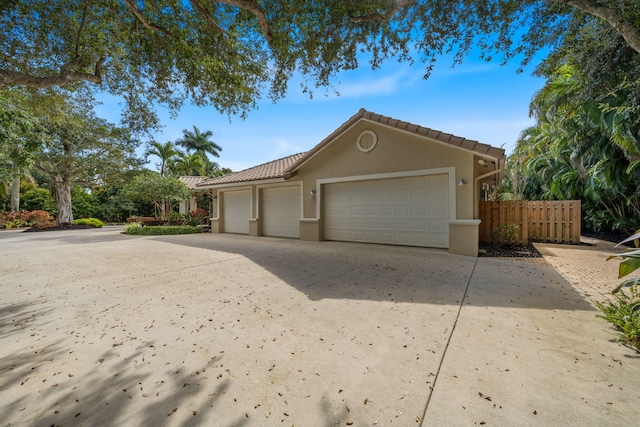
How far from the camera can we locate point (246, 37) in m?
6.80

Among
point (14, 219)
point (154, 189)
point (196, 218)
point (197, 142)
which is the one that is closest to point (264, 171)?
point (196, 218)

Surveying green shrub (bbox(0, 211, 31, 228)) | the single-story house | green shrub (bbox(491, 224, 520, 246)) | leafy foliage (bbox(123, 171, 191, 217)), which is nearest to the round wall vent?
the single-story house

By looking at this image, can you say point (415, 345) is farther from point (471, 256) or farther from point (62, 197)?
point (62, 197)

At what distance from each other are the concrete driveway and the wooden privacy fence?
5.49 meters

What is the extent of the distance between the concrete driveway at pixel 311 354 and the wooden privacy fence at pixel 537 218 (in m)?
5.49

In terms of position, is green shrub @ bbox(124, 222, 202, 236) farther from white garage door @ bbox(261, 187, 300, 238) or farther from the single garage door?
the single garage door

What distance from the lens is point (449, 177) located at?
334 inches

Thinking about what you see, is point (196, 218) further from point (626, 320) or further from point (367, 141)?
point (626, 320)

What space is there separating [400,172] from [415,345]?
291 inches

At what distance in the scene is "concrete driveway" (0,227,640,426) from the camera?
192 centimetres

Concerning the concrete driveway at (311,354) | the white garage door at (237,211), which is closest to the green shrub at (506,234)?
the concrete driveway at (311,354)

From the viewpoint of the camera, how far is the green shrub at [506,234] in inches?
373

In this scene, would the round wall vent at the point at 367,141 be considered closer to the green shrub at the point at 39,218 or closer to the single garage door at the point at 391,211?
the single garage door at the point at 391,211

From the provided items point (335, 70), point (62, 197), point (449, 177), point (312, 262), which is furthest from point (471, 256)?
point (62, 197)
